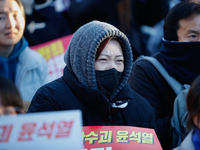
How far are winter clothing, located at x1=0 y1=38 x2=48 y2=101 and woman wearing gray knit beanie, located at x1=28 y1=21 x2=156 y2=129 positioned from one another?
0.78 metres

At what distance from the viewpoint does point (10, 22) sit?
2.84 metres

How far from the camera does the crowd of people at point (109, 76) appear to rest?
2133 millimetres

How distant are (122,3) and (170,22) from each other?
146 centimetres

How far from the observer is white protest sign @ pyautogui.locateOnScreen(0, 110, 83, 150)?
1.30 meters

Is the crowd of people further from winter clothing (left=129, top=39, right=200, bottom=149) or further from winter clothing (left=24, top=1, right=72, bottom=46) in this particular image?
winter clothing (left=24, top=1, right=72, bottom=46)

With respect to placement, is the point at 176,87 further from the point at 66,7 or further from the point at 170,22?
the point at 66,7

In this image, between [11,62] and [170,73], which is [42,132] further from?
[11,62]

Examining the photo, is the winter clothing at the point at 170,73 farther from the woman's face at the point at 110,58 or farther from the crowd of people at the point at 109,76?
→ the woman's face at the point at 110,58

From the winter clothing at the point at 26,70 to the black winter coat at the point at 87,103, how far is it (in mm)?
783

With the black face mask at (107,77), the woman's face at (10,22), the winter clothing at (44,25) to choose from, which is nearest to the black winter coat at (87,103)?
the black face mask at (107,77)

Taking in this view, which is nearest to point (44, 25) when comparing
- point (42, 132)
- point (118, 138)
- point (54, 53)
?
point (54, 53)

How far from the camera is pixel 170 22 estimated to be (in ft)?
9.71

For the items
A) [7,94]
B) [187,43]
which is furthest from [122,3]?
[7,94]

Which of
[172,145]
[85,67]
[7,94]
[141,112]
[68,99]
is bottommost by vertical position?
[172,145]
